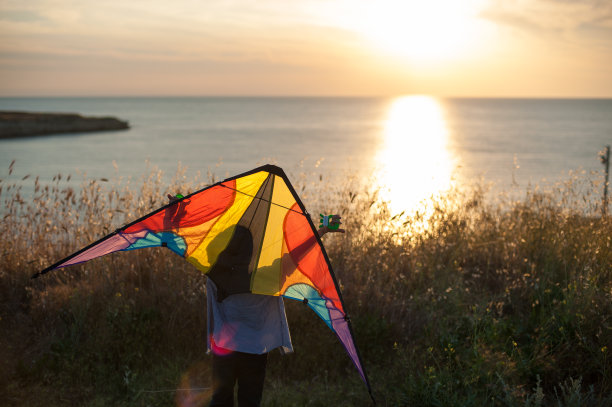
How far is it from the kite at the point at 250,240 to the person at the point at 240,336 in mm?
70

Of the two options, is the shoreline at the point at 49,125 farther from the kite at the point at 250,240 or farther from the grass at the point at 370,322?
the kite at the point at 250,240

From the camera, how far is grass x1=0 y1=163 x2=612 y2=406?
194 inches

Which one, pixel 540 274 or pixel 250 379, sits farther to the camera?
pixel 540 274

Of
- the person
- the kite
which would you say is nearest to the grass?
the person

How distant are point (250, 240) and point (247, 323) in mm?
639

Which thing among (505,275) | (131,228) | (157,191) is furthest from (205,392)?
(505,275)

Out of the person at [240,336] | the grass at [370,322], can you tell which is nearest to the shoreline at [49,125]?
the grass at [370,322]

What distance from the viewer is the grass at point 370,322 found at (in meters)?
4.92

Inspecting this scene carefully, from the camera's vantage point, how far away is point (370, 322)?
5.66 m

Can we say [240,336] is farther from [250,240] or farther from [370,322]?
[370,322]

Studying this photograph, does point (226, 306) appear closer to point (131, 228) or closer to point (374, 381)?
point (131, 228)

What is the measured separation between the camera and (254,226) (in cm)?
384

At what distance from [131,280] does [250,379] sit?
3.58m

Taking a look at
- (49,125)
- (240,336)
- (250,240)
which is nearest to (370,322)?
(250,240)
